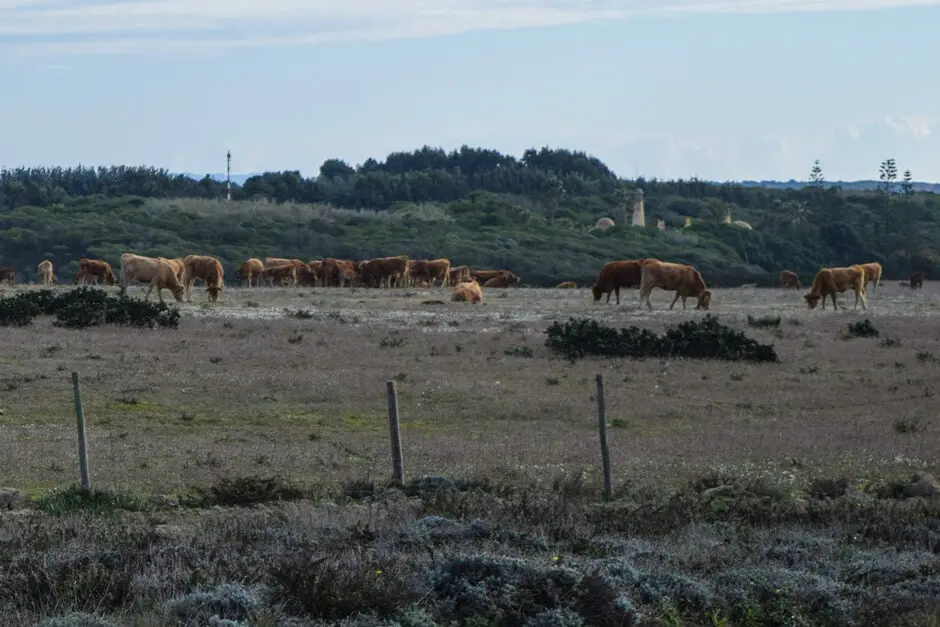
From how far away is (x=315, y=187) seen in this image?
488 feet

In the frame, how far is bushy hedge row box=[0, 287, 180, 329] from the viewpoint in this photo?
1169 inches

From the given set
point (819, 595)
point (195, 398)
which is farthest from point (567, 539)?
point (195, 398)

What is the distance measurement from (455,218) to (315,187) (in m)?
38.7

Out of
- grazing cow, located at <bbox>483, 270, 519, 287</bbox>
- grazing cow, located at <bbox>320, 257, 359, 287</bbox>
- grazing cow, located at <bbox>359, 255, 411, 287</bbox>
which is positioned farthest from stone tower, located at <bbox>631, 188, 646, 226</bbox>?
grazing cow, located at <bbox>359, 255, 411, 287</bbox>

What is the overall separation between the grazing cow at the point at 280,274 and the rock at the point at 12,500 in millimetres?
47431

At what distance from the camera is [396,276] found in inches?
2341

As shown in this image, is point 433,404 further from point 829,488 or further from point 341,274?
point 341,274

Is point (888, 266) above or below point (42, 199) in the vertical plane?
below

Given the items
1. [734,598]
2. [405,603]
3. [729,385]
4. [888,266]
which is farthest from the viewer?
[888,266]

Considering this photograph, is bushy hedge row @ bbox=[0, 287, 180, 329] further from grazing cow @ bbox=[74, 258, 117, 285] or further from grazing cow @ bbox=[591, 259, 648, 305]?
grazing cow @ bbox=[74, 258, 117, 285]

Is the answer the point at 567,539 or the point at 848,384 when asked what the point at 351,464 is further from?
the point at 848,384

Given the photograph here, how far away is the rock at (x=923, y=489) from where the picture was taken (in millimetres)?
13367

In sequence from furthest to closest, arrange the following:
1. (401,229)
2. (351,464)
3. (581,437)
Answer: (401,229), (581,437), (351,464)

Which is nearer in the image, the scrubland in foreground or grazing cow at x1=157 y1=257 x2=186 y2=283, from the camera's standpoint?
the scrubland in foreground
